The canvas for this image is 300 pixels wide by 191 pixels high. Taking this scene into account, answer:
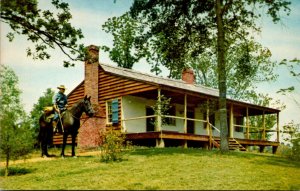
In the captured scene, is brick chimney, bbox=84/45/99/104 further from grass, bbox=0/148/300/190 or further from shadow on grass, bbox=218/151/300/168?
shadow on grass, bbox=218/151/300/168

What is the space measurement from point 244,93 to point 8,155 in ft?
129

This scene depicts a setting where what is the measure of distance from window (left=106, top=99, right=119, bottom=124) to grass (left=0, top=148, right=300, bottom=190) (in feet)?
33.8

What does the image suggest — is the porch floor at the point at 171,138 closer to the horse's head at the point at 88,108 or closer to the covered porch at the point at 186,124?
the covered porch at the point at 186,124

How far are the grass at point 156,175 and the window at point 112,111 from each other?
10289 mm

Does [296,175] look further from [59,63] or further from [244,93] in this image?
[244,93]

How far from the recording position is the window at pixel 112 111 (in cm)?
2605

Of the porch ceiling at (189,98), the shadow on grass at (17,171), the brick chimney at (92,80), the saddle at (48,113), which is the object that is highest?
the brick chimney at (92,80)

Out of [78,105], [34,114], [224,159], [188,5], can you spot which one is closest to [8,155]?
[78,105]

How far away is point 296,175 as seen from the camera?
1275 cm

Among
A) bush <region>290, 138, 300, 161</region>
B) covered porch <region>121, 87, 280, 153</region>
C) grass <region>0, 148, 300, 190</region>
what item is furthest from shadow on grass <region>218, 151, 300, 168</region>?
covered porch <region>121, 87, 280, 153</region>

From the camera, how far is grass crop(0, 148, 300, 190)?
9.99 meters

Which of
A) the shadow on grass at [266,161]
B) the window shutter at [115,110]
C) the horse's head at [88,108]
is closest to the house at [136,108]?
the window shutter at [115,110]

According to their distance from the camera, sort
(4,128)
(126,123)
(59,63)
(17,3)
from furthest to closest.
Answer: (126,123) → (59,63) → (4,128) → (17,3)

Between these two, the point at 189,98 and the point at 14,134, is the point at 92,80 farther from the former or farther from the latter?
the point at 14,134
